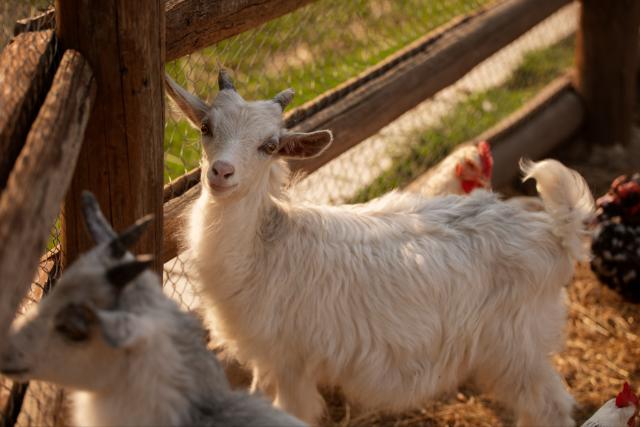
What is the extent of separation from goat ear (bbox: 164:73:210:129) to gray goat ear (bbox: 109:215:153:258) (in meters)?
1.31

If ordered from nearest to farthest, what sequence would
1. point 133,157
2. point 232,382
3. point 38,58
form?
1. point 38,58
2. point 133,157
3. point 232,382

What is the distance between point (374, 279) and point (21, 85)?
5.87ft

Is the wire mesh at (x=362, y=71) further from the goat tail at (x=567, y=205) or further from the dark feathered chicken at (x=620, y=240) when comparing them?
the goat tail at (x=567, y=205)

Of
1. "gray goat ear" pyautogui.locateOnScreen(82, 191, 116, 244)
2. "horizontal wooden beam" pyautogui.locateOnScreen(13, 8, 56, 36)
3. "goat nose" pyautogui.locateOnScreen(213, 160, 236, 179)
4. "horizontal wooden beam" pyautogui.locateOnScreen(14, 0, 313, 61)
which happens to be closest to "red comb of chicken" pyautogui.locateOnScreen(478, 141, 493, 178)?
"horizontal wooden beam" pyautogui.locateOnScreen(14, 0, 313, 61)

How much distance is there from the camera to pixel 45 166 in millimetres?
2443

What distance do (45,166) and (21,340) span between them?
1.67 ft

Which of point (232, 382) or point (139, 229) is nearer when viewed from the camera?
point (139, 229)

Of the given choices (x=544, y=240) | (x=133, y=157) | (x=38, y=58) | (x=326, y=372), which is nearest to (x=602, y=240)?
(x=544, y=240)

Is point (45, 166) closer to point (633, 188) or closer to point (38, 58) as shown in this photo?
point (38, 58)

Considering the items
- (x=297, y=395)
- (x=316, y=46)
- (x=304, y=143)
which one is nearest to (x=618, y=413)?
(x=297, y=395)

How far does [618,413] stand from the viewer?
3779 millimetres

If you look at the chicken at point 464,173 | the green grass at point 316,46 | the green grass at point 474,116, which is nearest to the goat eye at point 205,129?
the chicken at point 464,173

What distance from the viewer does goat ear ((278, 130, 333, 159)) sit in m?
3.81

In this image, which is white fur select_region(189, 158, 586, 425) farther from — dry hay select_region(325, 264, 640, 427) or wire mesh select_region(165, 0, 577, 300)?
wire mesh select_region(165, 0, 577, 300)
